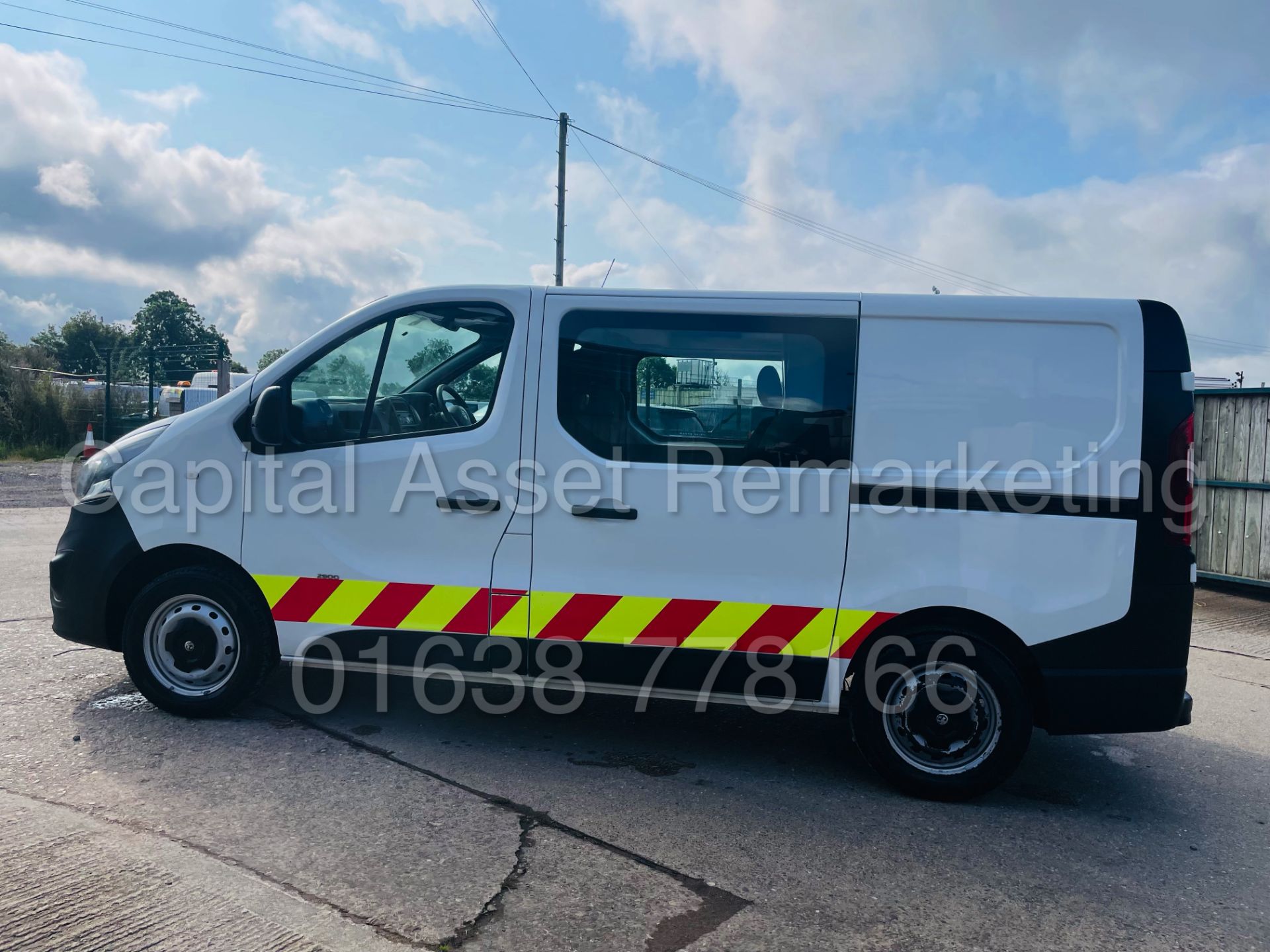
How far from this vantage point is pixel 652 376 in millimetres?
4227

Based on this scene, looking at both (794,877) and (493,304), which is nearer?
(794,877)

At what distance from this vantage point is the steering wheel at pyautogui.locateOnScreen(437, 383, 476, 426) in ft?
14.4

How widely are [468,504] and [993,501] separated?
2270 mm

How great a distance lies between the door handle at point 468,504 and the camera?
4312 millimetres

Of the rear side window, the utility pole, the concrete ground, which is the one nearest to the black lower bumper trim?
the concrete ground

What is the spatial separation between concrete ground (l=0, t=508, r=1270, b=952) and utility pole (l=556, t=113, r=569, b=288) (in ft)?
54.3

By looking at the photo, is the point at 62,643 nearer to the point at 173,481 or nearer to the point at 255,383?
the point at 173,481

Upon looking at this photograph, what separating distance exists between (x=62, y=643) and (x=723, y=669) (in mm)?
4222

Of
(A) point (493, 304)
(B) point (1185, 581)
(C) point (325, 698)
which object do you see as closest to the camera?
(B) point (1185, 581)

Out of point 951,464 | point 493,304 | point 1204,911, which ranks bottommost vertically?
point 1204,911

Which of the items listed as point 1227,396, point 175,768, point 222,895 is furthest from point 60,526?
point 1227,396

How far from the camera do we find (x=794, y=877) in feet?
10.9

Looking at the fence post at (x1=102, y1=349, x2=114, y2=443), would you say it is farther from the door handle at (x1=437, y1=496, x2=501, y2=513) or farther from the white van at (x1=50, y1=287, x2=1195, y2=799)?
the door handle at (x1=437, y1=496, x2=501, y2=513)

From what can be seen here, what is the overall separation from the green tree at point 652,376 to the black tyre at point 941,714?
1.46m
